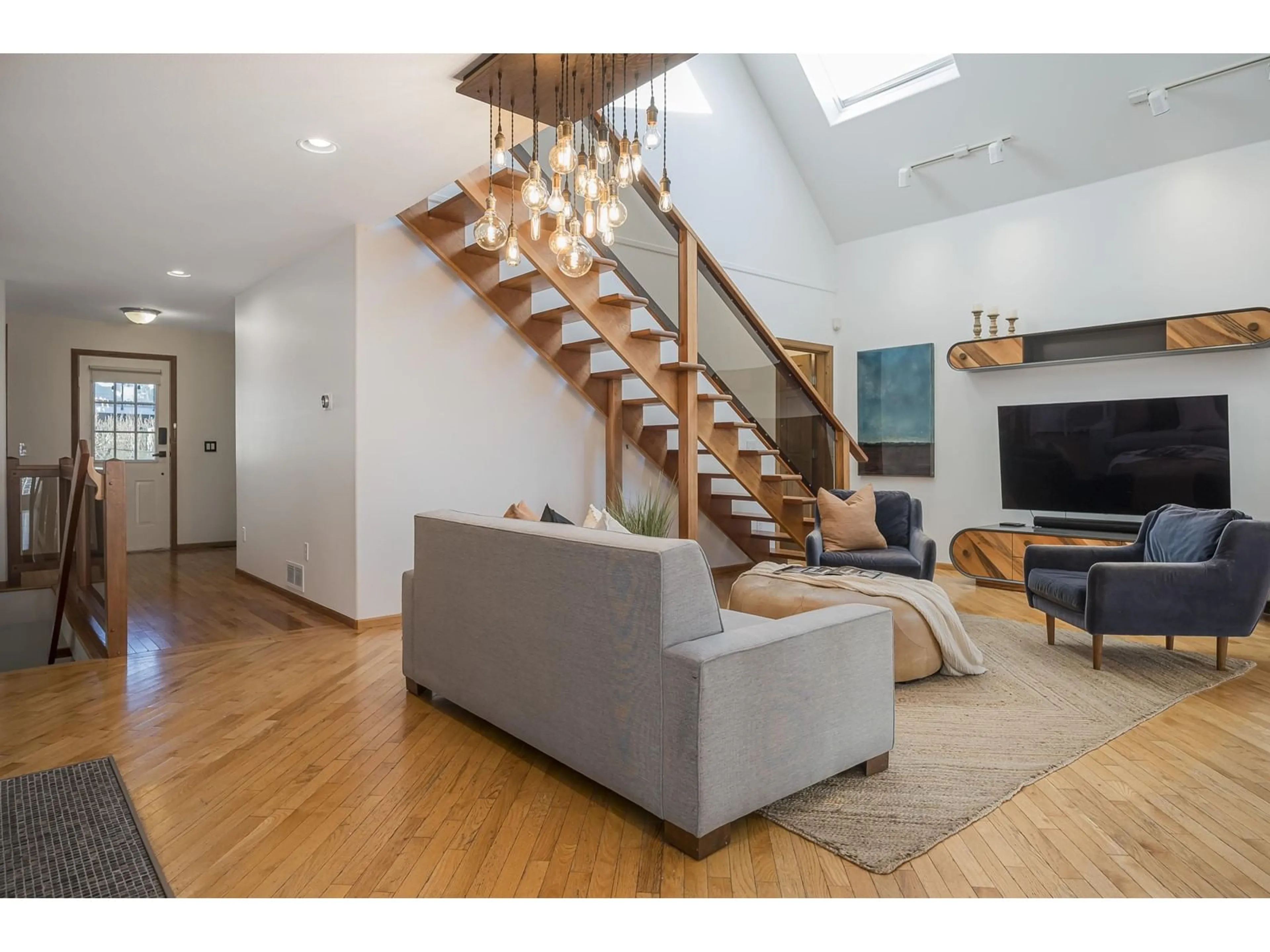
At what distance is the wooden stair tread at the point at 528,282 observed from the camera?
474 centimetres

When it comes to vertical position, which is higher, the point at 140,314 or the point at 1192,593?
the point at 140,314

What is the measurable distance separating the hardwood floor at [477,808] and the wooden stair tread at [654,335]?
2515mm

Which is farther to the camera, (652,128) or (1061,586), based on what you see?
(1061,586)

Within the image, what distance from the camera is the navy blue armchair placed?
4.96 m

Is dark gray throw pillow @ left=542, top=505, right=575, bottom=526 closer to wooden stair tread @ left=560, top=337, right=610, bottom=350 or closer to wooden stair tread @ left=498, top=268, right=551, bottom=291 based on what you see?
wooden stair tread @ left=498, top=268, right=551, bottom=291

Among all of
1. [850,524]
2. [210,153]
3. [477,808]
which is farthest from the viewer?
[850,524]

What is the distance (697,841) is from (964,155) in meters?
6.25

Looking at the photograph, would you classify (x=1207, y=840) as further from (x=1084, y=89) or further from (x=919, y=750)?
(x=1084, y=89)

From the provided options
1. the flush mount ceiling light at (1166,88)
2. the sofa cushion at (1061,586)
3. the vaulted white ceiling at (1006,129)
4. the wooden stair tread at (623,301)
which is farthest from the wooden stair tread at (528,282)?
the flush mount ceiling light at (1166,88)

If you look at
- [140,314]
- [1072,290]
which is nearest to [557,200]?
[1072,290]

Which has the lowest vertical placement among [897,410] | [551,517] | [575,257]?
[551,517]

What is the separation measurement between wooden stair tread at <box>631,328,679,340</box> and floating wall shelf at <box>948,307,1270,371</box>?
3.07 m

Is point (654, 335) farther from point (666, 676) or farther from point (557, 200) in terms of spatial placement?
point (666, 676)

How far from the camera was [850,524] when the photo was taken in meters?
5.30
